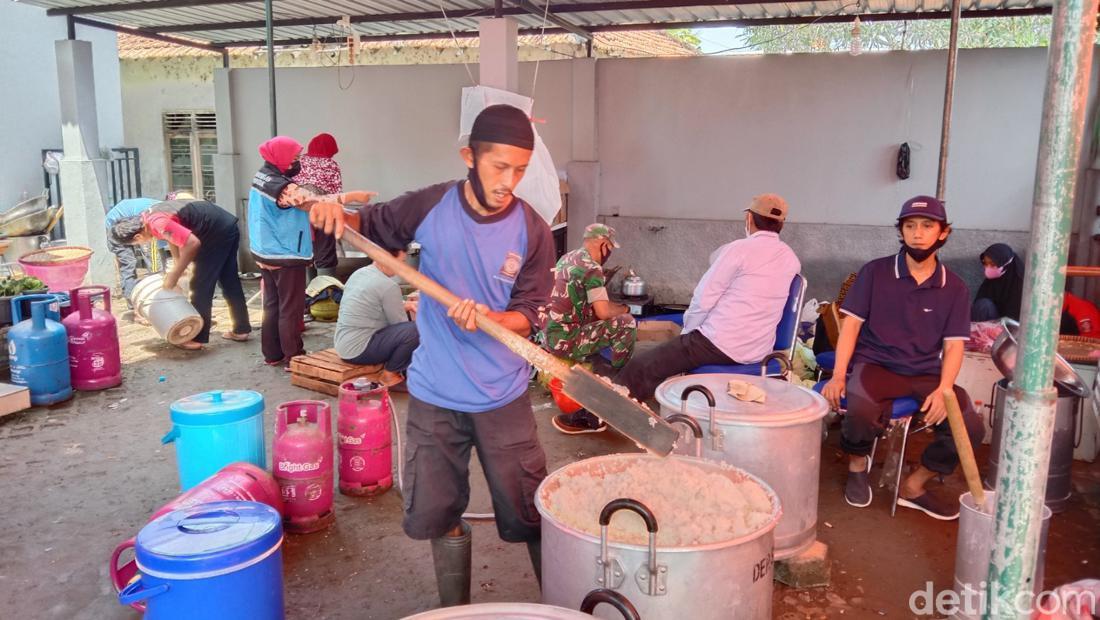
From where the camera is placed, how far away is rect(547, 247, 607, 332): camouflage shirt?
5477mm

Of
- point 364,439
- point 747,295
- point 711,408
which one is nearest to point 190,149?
point 364,439

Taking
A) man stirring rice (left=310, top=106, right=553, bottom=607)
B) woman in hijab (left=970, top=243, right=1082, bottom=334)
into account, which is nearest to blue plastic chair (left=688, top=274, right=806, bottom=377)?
man stirring rice (left=310, top=106, right=553, bottom=607)

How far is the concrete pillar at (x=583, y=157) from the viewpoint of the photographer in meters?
9.55

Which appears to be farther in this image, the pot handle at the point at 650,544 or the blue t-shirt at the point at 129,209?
the blue t-shirt at the point at 129,209

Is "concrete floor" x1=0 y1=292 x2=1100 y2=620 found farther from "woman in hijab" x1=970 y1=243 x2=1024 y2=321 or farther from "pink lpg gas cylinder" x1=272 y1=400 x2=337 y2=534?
"woman in hijab" x1=970 y1=243 x2=1024 y2=321

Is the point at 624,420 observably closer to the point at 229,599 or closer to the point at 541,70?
the point at 229,599

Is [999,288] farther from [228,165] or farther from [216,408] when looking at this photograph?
[228,165]

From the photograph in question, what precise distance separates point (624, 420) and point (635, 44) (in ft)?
47.2

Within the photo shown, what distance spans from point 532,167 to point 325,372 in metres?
2.31

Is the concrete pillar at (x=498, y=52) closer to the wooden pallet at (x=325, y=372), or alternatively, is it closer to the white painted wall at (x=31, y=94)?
the wooden pallet at (x=325, y=372)

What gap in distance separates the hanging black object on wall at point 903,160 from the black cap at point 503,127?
705 centimetres

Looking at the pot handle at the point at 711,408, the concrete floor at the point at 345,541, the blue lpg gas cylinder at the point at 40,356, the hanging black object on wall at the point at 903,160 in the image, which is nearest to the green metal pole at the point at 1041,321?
the concrete floor at the point at 345,541

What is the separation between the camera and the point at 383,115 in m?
10.8

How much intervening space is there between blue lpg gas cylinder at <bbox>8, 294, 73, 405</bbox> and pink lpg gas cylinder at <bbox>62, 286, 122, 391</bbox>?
169mm
